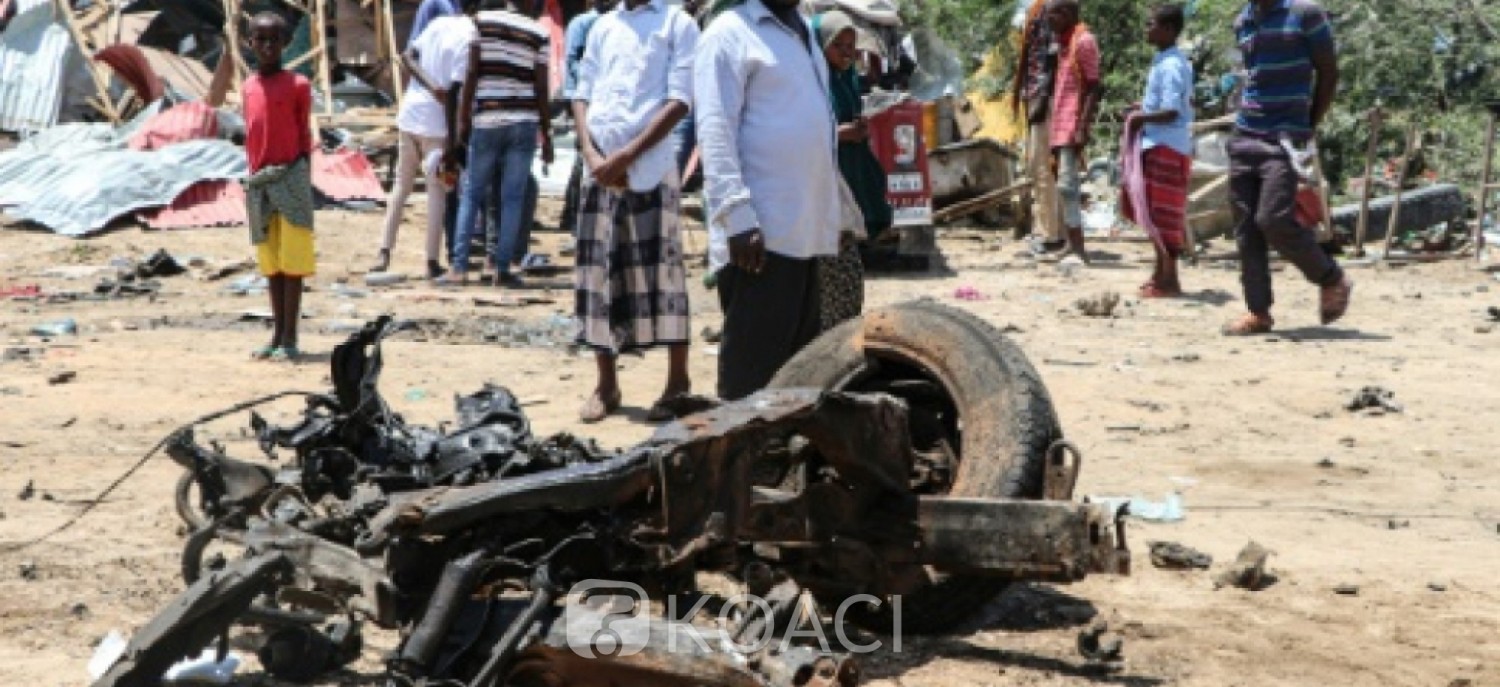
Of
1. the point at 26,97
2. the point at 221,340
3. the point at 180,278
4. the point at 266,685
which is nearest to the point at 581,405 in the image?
the point at 221,340

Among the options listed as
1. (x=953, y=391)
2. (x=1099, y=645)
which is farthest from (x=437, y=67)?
(x=1099, y=645)

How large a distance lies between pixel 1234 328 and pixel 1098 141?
7.83 metres

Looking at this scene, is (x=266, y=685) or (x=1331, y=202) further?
(x=1331, y=202)

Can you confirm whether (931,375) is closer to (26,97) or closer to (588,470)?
(588,470)

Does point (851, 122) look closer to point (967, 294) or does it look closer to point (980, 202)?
point (967, 294)

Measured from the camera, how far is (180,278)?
12.2 metres

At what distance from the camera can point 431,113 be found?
11.8 metres

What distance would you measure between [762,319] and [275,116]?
3779 mm

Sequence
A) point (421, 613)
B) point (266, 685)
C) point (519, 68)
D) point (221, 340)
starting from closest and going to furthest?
point (421, 613)
point (266, 685)
point (221, 340)
point (519, 68)

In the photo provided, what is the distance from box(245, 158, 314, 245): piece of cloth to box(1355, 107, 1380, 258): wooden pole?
7.94m

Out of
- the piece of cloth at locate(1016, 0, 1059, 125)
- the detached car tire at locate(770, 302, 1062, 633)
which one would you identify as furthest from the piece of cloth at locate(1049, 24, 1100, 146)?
the detached car tire at locate(770, 302, 1062, 633)

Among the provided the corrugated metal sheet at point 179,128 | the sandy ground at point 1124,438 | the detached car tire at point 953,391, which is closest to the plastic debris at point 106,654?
the sandy ground at point 1124,438

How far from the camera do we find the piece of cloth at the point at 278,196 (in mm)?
8656

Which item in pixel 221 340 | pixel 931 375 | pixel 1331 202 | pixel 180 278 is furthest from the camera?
pixel 1331 202
